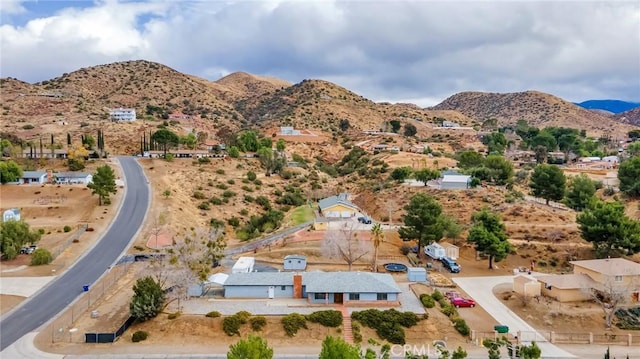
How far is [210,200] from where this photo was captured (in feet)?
244

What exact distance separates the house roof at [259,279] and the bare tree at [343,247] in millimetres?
8343

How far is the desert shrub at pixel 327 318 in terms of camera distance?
117 feet

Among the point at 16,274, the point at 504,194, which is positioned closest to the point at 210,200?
the point at 16,274

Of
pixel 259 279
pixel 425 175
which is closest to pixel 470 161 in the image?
pixel 425 175

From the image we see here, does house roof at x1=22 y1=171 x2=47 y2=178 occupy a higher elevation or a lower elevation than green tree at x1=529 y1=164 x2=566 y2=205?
higher

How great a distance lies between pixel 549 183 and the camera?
69.4m

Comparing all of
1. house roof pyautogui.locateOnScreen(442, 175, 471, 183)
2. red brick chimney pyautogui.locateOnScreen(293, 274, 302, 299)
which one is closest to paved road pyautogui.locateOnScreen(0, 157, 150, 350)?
red brick chimney pyautogui.locateOnScreen(293, 274, 302, 299)

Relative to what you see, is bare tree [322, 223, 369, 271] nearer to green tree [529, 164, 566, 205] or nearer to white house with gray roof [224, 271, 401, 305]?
white house with gray roof [224, 271, 401, 305]

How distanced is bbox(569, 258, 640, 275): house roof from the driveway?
23.3ft

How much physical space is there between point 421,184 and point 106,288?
2098 inches

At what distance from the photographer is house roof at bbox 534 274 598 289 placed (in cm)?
4153

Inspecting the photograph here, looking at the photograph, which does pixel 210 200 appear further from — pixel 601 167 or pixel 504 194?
pixel 601 167

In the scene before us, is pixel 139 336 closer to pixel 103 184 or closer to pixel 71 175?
pixel 103 184

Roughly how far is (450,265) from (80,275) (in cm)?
3554
